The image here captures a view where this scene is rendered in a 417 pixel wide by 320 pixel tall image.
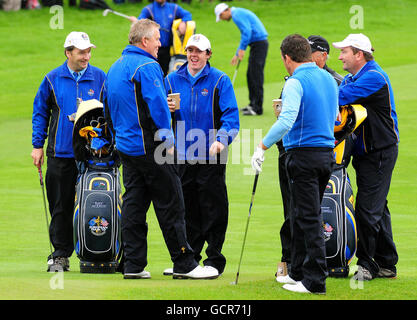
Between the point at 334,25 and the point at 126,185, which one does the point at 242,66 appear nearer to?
the point at 334,25

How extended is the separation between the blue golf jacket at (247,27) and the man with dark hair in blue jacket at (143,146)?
9885 mm

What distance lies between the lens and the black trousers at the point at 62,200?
343 inches

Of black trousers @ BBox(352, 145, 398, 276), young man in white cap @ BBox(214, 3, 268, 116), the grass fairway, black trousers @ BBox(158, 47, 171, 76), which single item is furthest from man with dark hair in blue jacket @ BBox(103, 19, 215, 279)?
young man in white cap @ BBox(214, 3, 268, 116)

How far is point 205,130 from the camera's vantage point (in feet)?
27.0

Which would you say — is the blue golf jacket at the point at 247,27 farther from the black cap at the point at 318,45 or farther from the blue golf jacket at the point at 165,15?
the black cap at the point at 318,45

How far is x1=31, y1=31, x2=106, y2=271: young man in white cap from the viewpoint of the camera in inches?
339

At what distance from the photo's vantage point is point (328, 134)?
6.80 metres

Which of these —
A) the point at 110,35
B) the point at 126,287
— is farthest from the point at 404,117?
the point at 110,35

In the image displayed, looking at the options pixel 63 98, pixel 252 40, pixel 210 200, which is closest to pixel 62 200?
pixel 63 98

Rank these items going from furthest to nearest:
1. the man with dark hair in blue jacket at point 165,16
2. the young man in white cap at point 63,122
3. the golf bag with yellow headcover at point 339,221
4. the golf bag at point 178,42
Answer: the man with dark hair in blue jacket at point 165,16 → the golf bag at point 178,42 → the young man in white cap at point 63,122 → the golf bag with yellow headcover at point 339,221

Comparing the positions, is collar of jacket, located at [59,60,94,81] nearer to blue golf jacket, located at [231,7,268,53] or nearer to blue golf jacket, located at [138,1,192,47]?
blue golf jacket, located at [138,1,192,47]

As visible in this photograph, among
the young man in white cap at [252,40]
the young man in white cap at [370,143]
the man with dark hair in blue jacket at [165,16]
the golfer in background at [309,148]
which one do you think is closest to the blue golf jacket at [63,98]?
the young man in white cap at [370,143]

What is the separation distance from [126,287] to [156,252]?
2.65 m

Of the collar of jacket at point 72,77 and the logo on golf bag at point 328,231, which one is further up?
the collar of jacket at point 72,77
